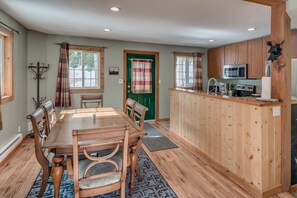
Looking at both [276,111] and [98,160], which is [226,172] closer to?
[276,111]

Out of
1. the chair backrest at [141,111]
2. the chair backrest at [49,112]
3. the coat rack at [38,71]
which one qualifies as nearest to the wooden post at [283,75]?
the chair backrest at [141,111]

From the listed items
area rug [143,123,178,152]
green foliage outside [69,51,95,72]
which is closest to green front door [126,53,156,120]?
green foliage outside [69,51,95,72]

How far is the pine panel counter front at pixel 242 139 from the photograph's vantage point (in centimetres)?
210

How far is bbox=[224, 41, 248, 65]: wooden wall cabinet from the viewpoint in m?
5.10

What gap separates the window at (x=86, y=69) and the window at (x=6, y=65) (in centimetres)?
154

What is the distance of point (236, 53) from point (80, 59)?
421 centimetres

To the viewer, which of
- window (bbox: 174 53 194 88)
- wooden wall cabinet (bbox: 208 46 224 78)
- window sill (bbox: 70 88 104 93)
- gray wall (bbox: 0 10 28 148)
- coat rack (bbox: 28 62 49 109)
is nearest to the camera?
gray wall (bbox: 0 10 28 148)

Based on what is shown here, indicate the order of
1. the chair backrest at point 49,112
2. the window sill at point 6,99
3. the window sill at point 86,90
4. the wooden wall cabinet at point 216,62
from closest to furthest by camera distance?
the chair backrest at point 49,112
the window sill at point 6,99
the window sill at point 86,90
the wooden wall cabinet at point 216,62

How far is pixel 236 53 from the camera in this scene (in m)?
5.36

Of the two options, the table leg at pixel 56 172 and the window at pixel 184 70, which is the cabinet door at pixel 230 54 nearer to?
the window at pixel 184 70

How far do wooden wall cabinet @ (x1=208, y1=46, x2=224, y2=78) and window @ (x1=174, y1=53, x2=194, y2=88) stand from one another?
61 centimetres

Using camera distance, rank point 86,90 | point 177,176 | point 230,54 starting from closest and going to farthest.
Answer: point 177,176
point 86,90
point 230,54

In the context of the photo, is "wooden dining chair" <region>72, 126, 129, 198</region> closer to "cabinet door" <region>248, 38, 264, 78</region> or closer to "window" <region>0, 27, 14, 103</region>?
"window" <region>0, 27, 14, 103</region>

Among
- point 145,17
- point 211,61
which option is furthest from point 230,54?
point 145,17
